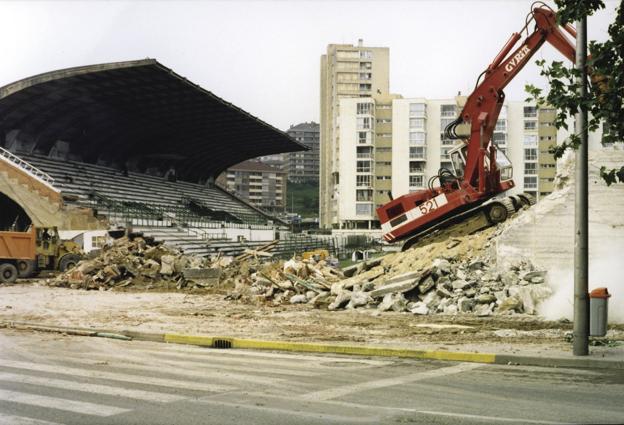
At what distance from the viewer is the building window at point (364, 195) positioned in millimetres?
96812

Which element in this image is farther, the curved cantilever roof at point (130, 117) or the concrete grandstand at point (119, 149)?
the curved cantilever roof at point (130, 117)

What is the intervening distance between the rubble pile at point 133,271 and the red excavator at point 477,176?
9.18m

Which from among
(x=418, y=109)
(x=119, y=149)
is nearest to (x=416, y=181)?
(x=418, y=109)

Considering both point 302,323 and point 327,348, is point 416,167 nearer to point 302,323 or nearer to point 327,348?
point 302,323

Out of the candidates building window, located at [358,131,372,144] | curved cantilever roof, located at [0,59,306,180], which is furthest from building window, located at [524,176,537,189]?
curved cantilever roof, located at [0,59,306,180]

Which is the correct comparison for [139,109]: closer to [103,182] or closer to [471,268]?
[103,182]

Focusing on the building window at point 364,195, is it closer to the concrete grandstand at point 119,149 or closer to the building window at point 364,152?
the building window at point 364,152

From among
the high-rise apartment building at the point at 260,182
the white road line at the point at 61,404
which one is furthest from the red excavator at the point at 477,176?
the high-rise apartment building at the point at 260,182

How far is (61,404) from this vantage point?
7305 millimetres

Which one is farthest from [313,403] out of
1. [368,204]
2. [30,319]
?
[368,204]

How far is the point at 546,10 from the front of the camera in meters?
21.1

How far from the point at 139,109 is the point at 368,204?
153 ft

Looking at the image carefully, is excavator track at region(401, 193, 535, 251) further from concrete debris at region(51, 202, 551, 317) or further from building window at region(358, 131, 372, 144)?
building window at region(358, 131, 372, 144)

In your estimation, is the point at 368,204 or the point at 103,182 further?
the point at 368,204
